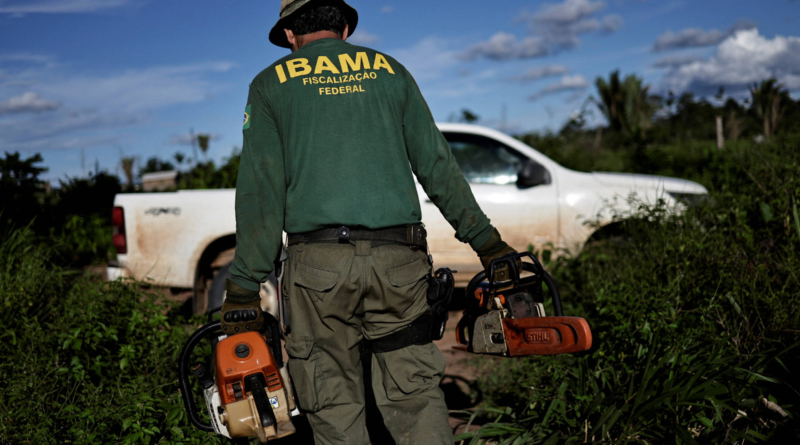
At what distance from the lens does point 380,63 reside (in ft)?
Answer: 6.81

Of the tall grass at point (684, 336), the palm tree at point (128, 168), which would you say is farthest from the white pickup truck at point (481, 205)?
the palm tree at point (128, 168)

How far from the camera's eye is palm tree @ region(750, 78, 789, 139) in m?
5.98

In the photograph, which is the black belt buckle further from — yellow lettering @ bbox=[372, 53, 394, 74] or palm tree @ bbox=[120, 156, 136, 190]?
palm tree @ bbox=[120, 156, 136, 190]

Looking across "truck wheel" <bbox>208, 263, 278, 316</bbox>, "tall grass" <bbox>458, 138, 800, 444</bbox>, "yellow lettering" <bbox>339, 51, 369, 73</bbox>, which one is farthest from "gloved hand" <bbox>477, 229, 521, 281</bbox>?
"truck wheel" <bbox>208, 263, 278, 316</bbox>

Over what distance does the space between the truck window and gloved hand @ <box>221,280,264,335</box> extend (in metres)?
3.21

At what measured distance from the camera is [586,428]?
2.42 metres

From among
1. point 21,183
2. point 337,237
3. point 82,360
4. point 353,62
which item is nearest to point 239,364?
point 337,237

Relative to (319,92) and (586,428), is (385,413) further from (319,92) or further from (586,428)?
(319,92)

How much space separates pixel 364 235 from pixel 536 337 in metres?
0.73

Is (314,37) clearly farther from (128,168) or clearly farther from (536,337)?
(128,168)

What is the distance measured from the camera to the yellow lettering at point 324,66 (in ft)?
6.51

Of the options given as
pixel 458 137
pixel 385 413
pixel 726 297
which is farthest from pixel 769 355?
pixel 458 137

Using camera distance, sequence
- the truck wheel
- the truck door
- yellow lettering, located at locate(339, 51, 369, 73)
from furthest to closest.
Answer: the truck door → the truck wheel → yellow lettering, located at locate(339, 51, 369, 73)

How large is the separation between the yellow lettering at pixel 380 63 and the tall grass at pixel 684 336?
1513 millimetres
